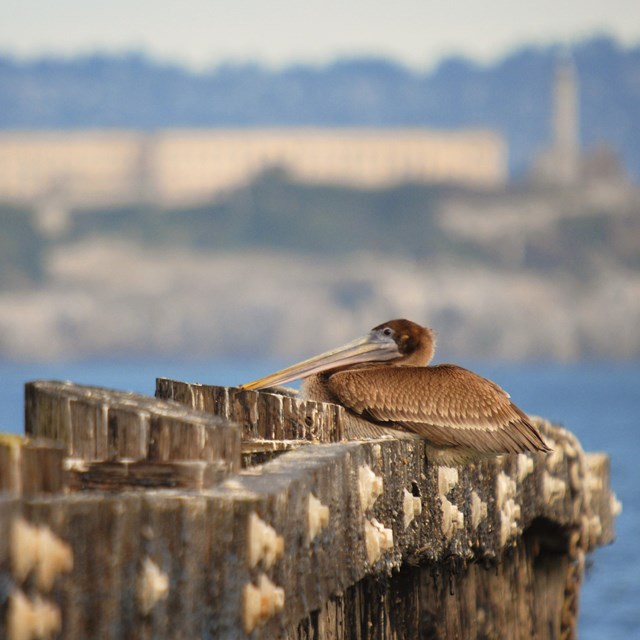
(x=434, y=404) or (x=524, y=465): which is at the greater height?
(x=434, y=404)

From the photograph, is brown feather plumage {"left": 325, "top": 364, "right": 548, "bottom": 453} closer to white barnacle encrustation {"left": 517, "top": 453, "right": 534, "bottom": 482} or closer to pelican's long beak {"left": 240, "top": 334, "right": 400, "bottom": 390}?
pelican's long beak {"left": 240, "top": 334, "right": 400, "bottom": 390}

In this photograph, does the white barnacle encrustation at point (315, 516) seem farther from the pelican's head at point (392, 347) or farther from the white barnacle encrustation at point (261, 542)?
the pelican's head at point (392, 347)

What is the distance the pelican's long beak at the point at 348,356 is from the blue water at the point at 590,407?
252 centimetres

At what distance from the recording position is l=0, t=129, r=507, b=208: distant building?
14512cm

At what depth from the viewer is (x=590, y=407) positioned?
89.6 m

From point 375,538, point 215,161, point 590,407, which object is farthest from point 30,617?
point 215,161

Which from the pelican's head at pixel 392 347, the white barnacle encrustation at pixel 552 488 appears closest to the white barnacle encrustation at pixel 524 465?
the white barnacle encrustation at pixel 552 488

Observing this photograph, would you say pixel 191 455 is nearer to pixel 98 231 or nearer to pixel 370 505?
pixel 370 505

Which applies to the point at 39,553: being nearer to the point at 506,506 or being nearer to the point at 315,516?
the point at 315,516

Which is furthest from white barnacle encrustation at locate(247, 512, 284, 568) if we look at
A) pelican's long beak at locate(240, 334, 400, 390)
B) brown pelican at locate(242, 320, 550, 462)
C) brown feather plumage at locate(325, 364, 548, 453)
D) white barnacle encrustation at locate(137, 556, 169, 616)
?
pelican's long beak at locate(240, 334, 400, 390)

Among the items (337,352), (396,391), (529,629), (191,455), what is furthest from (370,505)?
(529,629)

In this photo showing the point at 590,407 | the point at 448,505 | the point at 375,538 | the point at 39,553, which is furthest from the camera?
the point at 590,407

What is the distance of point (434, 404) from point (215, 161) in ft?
482

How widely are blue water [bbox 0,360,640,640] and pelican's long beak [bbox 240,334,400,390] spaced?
2.52 metres
